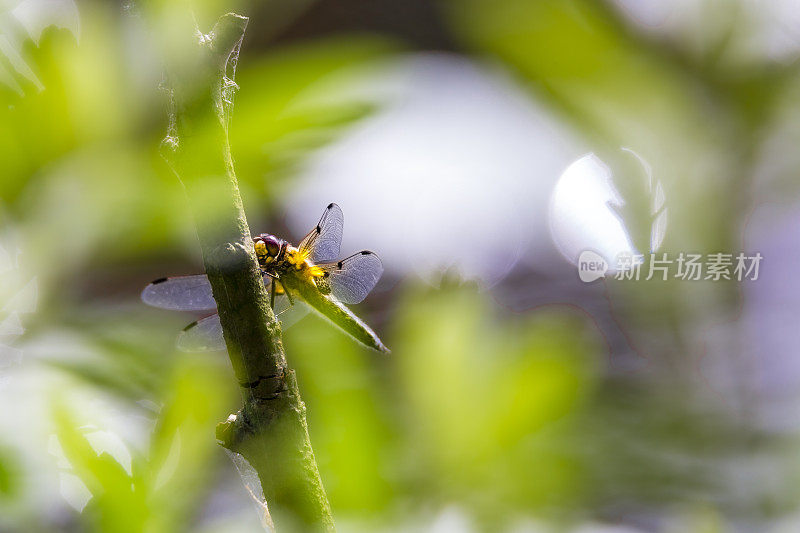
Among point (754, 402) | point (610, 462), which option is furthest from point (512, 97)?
point (610, 462)

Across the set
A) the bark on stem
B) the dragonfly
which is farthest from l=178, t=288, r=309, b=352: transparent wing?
the bark on stem

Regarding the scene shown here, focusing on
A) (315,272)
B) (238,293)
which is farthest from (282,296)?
(238,293)

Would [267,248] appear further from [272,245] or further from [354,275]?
[354,275]

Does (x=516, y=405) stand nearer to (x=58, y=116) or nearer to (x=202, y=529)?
(x=202, y=529)

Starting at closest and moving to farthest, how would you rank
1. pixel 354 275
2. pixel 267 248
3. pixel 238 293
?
pixel 238 293 → pixel 267 248 → pixel 354 275

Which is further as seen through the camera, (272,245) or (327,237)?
(327,237)

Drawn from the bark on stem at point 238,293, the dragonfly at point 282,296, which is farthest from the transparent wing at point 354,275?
the bark on stem at point 238,293
